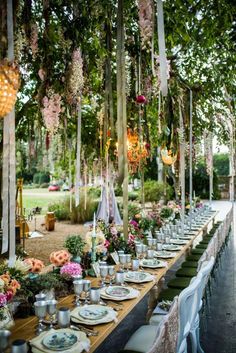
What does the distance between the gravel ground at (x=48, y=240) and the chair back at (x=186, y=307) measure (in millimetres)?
4177

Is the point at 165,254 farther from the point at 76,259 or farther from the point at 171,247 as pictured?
the point at 76,259

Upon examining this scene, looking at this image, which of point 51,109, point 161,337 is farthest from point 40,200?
point 161,337

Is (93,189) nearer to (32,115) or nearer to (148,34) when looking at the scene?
(32,115)

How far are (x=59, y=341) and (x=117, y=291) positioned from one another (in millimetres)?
837

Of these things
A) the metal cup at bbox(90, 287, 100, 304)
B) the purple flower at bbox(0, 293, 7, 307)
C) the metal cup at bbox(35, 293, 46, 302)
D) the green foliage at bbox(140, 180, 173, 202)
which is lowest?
the metal cup at bbox(90, 287, 100, 304)

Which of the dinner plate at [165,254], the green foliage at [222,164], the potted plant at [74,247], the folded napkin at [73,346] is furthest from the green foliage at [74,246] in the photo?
the green foliage at [222,164]

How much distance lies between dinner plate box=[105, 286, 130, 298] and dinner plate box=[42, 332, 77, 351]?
680 mm

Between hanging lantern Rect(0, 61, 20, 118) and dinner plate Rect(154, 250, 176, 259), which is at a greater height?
hanging lantern Rect(0, 61, 20, 118)

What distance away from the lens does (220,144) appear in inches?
316

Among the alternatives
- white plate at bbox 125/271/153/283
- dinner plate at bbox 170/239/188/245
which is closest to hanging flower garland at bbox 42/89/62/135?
white plate at bbox 125/271/153/283

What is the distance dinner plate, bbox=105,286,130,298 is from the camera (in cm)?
239

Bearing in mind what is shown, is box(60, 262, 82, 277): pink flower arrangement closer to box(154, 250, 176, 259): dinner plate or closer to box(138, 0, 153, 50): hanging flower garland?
box(154, 250, 176, 259): dinner plate

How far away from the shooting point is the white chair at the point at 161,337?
1.52 meters

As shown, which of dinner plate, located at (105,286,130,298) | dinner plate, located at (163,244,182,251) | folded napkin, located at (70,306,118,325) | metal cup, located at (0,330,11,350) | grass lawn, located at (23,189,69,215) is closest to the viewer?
metal cup, located at (0,330,11,350)
